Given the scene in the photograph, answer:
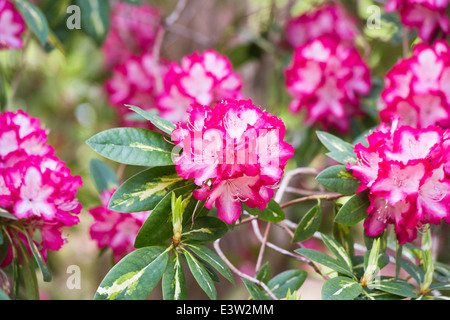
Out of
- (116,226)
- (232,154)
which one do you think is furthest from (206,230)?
(116,226)

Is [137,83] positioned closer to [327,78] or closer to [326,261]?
[327,78]

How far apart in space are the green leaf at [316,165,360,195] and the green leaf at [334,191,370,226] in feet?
0.06

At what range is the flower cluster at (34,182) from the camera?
35.0 inches

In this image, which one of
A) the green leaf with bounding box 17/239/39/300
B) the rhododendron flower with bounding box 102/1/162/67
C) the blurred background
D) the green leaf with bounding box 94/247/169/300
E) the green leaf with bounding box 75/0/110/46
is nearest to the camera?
the green leaf with bounding box 94/247/169/300

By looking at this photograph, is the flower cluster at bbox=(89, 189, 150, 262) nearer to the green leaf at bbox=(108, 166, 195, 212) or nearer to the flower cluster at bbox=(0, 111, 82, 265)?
the flower cluster at bbox=(0, 111, 82, 265)

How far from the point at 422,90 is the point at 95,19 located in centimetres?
94

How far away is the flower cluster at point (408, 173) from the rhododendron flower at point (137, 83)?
40.3 inches

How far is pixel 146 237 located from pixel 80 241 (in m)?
2.23

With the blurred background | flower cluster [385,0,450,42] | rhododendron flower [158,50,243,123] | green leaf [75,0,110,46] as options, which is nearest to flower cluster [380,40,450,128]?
flower cluster [385,0,450,42]

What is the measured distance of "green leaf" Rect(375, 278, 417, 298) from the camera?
0.84 meters

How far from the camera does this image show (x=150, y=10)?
2072 millimetres

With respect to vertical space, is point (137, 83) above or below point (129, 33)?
below

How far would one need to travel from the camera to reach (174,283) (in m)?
0.75
